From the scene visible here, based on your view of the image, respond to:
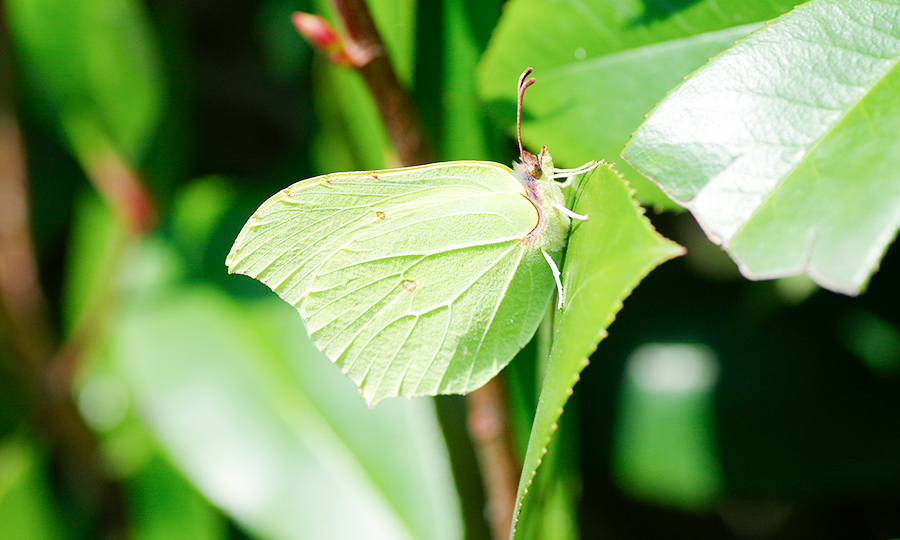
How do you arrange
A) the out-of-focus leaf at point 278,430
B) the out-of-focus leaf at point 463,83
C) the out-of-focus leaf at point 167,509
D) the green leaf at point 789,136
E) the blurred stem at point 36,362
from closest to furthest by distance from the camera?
the green leaf at point 789,136, the out-of-focus leaf at point 463,83, the out-of-focus leaf at point 278,430, the out-of-focus leaf at point 167,509, the blurred stem at point 36,362

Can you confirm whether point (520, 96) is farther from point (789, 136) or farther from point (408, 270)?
point (789, 136)

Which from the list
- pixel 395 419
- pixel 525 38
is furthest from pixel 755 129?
pixel 395 419

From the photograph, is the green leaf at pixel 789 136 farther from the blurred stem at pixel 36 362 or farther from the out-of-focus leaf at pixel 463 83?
the blurred stem at pixel 36 362

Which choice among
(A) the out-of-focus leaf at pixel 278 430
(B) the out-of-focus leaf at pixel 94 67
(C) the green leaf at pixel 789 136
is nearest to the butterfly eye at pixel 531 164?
(C) the green leaf at pixel 789 136

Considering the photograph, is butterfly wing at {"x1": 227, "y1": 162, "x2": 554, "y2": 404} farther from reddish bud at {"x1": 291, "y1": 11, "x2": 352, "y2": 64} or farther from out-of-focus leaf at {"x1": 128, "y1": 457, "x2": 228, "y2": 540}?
out-of-focus leaf at {"x1": 128, "y1": 457, "x2": 228, "y2": 540}

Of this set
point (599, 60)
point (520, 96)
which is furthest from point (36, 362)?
point (599, 60)

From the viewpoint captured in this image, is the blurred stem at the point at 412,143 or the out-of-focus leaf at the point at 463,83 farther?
the out-of-focus leaf at the point at 463,83
